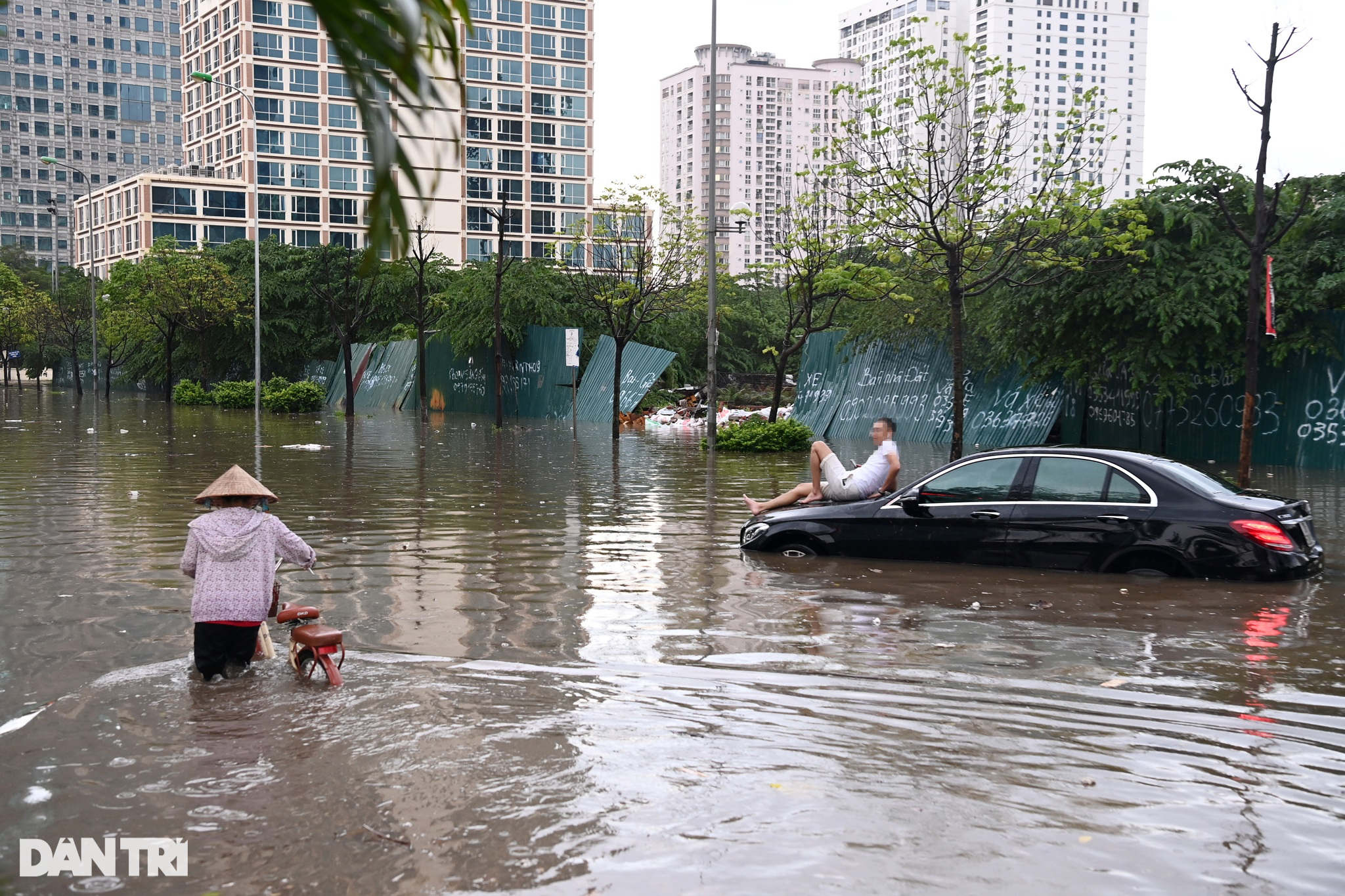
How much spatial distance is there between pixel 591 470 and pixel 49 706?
48.7 ft

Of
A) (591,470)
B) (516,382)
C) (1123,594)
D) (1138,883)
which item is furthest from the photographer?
(516,382)

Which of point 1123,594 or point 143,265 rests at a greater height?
point 143,265

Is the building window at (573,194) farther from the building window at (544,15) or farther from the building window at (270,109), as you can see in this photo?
the building window at (270,109)

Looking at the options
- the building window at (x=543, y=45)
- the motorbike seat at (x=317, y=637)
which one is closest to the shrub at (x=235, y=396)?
the motorbike seat at (x=317, y=637)

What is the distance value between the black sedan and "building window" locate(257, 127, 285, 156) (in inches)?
3653

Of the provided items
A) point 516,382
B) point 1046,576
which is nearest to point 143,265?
point 516,382

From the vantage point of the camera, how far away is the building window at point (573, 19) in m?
104

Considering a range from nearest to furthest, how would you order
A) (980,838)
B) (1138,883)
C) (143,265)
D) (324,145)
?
(1138,883), (980,838), (143,265), (324,145)

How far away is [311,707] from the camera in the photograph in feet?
20.2

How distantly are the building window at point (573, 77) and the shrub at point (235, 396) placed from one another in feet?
211

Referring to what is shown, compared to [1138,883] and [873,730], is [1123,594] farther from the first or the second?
[1138,883]

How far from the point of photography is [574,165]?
106m

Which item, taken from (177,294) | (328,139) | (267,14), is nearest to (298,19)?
(267,14)

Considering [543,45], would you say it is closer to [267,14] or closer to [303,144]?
[303,144]
